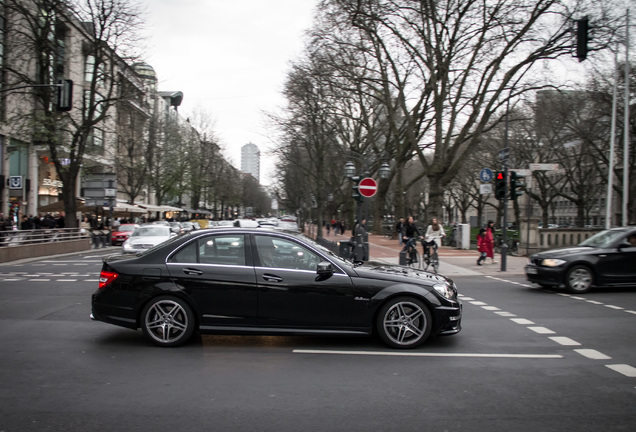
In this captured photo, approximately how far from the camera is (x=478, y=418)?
4344 millimetres

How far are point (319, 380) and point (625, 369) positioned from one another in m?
3.45

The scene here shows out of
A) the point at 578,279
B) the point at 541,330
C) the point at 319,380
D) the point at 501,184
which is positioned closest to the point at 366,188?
Result: the point at 501,184

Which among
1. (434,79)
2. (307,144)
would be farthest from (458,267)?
(307,144)

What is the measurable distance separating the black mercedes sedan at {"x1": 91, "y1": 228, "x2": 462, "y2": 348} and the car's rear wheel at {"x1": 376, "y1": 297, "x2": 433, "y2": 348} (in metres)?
0.01

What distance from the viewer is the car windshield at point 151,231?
72.8 ft

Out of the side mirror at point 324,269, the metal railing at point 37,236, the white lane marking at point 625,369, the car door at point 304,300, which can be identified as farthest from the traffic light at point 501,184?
the metal railing at point 37,236

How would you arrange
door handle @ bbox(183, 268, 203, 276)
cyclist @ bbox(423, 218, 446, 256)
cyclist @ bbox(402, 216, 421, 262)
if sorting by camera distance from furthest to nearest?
cyclist @ bbox(402, 216, 421, 262) < cyclist @ bbox(423, 218, 446, 256) < door handle @ bbox(183, 268, 203, 276)

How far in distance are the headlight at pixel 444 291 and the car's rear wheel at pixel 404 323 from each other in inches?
10.9

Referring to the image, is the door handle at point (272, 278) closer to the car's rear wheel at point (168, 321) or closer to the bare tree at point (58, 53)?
the car's rear wheel at point (168, 321)

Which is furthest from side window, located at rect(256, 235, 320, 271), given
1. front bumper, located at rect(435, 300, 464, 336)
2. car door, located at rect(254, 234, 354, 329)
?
front bumper, located at rect(435, 300, 464, 336)

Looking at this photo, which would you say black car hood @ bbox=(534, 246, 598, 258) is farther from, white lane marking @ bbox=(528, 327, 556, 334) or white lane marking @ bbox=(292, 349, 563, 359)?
white lane marking @ bbox=(292, 349, 563, 359)

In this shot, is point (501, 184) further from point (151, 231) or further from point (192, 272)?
point (151, 231)

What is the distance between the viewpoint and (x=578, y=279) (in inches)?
483

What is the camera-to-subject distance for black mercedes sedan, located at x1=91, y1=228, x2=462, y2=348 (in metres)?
6.53
